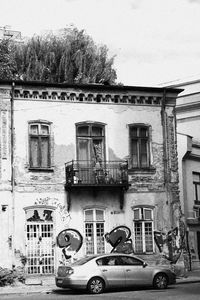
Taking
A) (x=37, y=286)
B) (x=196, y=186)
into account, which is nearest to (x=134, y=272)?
(x=37, y=286)

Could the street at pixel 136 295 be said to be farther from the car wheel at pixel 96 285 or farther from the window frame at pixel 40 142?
the window frame at pixel 40 142

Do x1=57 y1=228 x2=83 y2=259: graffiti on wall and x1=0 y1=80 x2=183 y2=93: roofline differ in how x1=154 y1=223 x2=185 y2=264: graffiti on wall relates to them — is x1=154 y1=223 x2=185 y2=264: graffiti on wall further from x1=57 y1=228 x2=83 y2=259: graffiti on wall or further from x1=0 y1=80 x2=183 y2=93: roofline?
x1=0 y1=80 x2=183 y2=93: roofline

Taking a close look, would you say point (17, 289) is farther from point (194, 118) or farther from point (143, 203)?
point (194, 118)

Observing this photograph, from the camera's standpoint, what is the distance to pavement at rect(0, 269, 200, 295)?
24328 millimetres

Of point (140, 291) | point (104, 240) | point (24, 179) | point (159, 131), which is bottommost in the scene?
point (140, 291)

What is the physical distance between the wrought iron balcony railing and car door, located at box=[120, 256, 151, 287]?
5.59 m

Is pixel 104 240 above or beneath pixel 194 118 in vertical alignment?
beneath

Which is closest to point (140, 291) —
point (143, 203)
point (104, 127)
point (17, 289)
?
point (17, 289)

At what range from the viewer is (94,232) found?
94.2 feet

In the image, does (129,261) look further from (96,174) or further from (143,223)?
(96,174)

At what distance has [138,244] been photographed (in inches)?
1152

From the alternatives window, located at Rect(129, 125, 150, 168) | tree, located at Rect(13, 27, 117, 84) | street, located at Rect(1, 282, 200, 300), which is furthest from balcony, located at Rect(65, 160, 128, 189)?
tree, located at Rect(13, 27, 117, 84)

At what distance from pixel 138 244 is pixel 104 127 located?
5778 mm

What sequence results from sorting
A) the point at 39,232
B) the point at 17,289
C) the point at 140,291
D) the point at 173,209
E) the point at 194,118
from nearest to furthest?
the point at 140,291 → the point at 17,289 → the point at 39,232 → the point at 173,209 → the point at 194,118
